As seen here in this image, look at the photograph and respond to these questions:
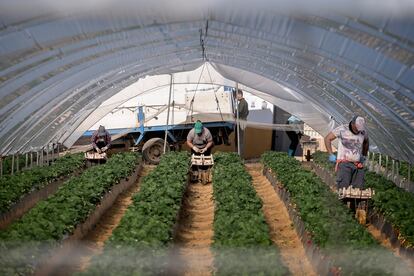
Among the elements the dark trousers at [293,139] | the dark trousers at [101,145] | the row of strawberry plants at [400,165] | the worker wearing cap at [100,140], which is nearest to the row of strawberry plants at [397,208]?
the row of strawberry plants at [400,165]

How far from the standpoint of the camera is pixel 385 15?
5957 mm

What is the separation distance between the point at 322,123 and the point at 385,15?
1162cm

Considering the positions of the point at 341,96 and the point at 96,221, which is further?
the point at 341,96

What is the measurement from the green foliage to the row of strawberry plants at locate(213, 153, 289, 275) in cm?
351

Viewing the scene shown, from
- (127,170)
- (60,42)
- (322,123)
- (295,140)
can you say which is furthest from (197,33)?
(295,140)

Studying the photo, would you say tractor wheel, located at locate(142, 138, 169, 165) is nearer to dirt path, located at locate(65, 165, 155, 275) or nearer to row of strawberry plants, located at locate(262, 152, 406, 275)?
dirt path, located at locate(65, 165, 155, 275)

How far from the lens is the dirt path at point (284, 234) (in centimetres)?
814

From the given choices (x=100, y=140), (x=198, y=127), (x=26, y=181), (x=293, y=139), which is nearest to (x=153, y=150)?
(x=100, y=140)

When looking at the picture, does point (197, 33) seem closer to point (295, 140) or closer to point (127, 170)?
point (127, 170)

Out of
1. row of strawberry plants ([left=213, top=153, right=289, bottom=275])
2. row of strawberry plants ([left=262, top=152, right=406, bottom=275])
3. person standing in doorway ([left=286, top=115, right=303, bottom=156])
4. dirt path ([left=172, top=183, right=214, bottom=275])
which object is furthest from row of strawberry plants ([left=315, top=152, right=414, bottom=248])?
person standing in doorway ([left=286, top=115, right=303, bottom=156])

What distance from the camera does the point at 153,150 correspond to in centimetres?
2014

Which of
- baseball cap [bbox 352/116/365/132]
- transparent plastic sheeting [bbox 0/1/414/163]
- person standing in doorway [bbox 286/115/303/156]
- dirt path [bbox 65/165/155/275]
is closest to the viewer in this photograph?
transparent plastic sheeting [bbox 0/1/414/163]

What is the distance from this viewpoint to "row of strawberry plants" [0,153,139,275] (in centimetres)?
674

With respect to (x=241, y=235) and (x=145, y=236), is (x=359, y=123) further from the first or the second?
(x=145, y=236)
